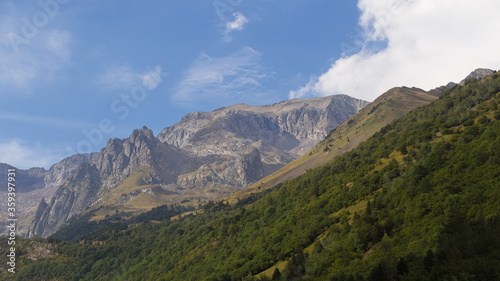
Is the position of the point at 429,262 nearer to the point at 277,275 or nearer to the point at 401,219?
the point at 401,219

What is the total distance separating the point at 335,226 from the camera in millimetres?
114062

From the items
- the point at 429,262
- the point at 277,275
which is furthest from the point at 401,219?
the point at 277,275

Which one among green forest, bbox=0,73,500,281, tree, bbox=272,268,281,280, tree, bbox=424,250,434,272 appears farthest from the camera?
tree, bbox=272,268,281,280

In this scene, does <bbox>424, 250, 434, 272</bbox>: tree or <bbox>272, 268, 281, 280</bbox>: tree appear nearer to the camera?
<bbox>424, 250, 434, 272</bbox>: tree

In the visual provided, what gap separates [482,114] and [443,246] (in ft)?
313

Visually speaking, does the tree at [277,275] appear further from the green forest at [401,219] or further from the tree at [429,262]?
the tree at [429,262]

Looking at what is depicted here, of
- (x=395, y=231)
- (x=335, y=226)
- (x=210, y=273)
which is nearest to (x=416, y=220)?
(x=395, y=231)

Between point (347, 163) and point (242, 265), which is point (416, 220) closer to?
point (242, 265)

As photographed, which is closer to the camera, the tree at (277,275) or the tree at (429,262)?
the tree at (429,262)

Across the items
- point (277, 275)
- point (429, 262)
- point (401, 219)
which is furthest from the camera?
point (277, 275)

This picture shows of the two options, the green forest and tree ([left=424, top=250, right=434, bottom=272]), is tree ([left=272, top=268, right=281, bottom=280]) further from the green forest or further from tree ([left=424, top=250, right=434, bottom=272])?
tree ([left=424, top=250, right=434, bottom=272])

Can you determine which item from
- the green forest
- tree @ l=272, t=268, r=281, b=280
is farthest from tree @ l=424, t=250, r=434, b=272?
tree @ l=272, t=268, r=281, b=280

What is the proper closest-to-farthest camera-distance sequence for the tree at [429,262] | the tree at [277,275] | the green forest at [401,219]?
1. the tree at [429,262]
2. the green forest at [401,219]
3. the tree at [277,275]

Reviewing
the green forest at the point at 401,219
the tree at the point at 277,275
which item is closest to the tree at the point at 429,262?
the green forest at the point at 401,219
